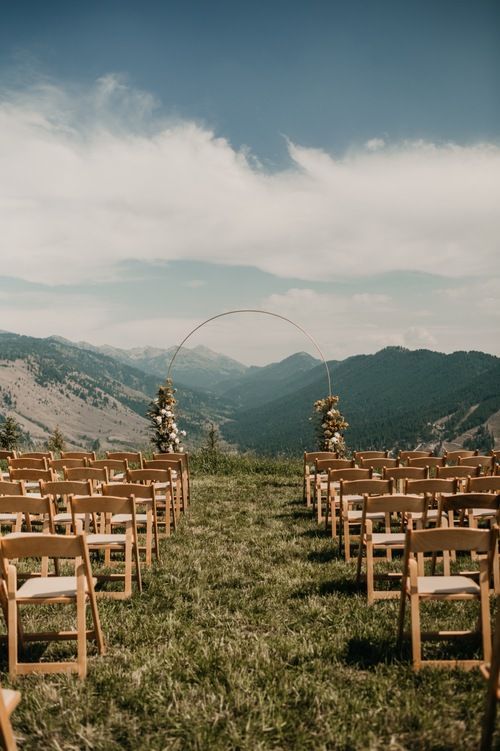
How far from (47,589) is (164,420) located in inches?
451

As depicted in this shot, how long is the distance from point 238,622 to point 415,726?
199 centimetres

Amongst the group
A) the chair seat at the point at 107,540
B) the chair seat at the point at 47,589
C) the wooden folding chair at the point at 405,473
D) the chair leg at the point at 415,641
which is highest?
the wooden folding chair at the point at 405,473

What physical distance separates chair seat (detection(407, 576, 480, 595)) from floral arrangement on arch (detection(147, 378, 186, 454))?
11.6m

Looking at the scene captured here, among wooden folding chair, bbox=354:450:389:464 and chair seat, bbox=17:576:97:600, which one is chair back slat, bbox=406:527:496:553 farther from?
wooden folding chair, bbox=354:450:389:464

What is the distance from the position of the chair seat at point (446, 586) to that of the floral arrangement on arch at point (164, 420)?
11.6m

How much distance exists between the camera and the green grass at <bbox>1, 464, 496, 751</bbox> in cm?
317

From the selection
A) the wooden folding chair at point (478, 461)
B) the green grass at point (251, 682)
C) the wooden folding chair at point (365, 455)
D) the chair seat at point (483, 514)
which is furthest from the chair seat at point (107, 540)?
the wooden folding chair at point (478, 461)

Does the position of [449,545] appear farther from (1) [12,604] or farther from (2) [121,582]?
(2) [121,582]

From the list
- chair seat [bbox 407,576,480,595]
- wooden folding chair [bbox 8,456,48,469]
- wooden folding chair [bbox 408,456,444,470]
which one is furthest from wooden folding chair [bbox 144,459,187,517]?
chair seat [bbox 407,576,480,595]

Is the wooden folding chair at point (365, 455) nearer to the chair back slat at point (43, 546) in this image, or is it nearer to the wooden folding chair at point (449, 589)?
the wooden folding chair at point (449, 589)

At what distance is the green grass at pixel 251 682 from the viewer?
317 centimetres

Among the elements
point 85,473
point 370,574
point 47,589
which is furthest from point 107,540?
point 370,574

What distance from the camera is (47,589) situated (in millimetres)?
4285

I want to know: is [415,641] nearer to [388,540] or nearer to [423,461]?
[388,540]
